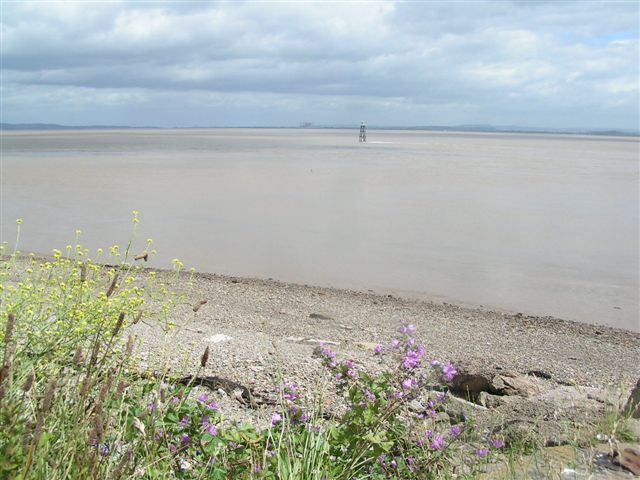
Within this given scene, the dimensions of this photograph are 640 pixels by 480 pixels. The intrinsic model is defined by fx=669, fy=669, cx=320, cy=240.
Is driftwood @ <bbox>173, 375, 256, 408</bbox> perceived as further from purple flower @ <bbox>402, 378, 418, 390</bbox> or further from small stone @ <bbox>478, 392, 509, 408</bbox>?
purple flower @ <bbox>402, 378, 418, 390</bbox>

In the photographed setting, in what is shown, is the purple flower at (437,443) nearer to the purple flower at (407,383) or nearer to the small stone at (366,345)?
the purple flower at (407,383)

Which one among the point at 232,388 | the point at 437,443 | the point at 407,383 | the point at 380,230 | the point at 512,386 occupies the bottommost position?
the point at 380,230

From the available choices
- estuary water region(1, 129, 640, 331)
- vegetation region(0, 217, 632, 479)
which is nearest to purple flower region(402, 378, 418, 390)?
vegetation region(0, 217, 632, 479)

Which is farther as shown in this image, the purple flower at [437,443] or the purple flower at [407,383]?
the purple flower at [437,443]

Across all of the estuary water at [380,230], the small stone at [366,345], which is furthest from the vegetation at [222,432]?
the estuary water at [380,230]

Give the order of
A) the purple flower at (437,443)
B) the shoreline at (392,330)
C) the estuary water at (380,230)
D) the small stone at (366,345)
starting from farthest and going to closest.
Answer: the estuary water at (380,230)
the small stone at (366,345)
the shoreline at (392,330)
the purple flower at (437,443)

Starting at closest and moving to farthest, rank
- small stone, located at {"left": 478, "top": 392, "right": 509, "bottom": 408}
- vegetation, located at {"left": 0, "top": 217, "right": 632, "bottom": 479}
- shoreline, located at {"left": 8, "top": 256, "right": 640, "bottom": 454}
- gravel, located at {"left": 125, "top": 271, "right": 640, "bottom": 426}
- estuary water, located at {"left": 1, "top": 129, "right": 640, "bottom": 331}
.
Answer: vegetation, located at {"left": 0, "top": 217, "right": 632, "bottom": 479} < shoreline, located at {"left": 8, "top": 256, "right": 640, "bottom": 454} < small stone, located at {"left": 478, "top": 392, "right": 509, "bottom": 408} < gravel, located at {"left": 125, "top": 271, "right": 640, "bottom": 426} < estuary water, located at {"left": 1, "top": 129, "right": 640, "bottom": 331}

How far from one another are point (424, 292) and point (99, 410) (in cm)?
1046

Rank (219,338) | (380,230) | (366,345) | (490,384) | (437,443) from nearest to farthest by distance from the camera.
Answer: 1. (437,443)
2. (490,384)
3. (219,338)
4. (366,345)
5. (380,230)

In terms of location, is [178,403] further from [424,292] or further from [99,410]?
[424,292]

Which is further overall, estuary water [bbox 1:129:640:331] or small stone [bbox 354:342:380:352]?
estuary water [bbox 1:129:640:331]

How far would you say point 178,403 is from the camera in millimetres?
3275

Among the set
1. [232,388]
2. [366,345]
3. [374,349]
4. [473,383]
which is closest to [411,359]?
[374,349]

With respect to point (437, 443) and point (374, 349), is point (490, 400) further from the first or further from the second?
point (437, 443)
